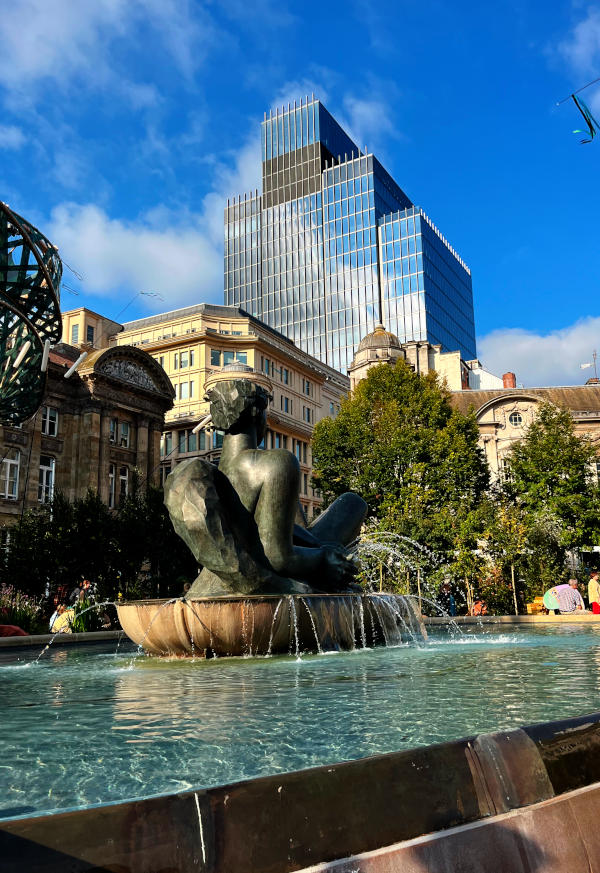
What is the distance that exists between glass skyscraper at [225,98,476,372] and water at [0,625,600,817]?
106 meters

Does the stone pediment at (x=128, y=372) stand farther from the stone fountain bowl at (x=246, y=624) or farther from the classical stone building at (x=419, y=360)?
the stone fountain bowl at (x=246, y=624)

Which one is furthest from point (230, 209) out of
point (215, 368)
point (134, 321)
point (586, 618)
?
point (586, 618)

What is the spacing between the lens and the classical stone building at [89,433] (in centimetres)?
4412

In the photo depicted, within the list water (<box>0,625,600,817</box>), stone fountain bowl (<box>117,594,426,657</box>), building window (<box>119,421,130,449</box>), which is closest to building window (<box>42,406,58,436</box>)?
building window (<box>119,421,130,449</box>)

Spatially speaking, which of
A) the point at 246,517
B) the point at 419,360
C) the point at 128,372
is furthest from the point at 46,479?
the point at 246,517

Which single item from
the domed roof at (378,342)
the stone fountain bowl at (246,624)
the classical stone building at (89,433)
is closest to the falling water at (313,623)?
the stone fountain bowl at (246,624)

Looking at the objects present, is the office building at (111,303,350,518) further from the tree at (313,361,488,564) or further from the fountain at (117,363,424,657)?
the fountain at (117,363,424,657)

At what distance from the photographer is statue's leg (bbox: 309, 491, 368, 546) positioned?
11086 millimetres

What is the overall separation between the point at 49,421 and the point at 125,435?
21.7 feet

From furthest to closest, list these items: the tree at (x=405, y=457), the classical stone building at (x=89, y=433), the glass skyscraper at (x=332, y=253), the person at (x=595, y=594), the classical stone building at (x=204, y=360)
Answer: the glass skyscraper at (x=332, y=253)
the classical stone building at (x=204, y=360)
the classical stone building at (x=89, y=433)
the tree at (x=405, y=457)
the person at (x=595, y=594)

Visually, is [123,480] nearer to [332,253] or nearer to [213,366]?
[213,366]

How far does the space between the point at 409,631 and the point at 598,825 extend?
9064mm

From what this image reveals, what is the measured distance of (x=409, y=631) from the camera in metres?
11.4

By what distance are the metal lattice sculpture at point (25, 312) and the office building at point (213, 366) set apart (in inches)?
1639
